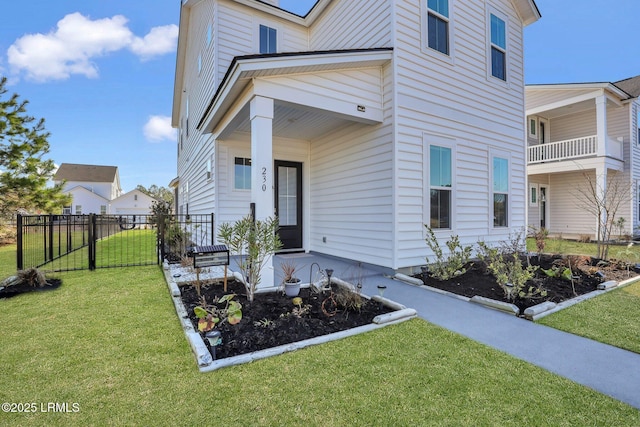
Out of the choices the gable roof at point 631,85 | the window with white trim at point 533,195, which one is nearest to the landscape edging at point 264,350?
the window with white trim at point 533,195

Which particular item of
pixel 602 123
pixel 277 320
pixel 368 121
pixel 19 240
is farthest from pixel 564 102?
pixel 19 240

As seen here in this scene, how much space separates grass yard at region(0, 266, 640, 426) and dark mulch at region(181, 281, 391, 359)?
292mm

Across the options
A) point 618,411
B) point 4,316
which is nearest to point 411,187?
point 618,411

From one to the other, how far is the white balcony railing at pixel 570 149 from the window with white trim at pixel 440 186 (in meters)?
9.56

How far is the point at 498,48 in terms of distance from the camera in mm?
7578

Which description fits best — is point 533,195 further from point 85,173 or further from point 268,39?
point 85,173

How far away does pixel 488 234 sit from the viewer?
23.3 feet

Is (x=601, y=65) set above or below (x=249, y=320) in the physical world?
above

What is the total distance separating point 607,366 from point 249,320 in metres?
3.31

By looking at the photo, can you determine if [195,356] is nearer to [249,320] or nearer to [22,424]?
[249,320]

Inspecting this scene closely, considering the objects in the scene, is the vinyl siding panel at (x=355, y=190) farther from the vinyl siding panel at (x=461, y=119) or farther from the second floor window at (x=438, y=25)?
the second floor window at (x=438, y=25)

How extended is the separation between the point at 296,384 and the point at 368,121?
4709mm

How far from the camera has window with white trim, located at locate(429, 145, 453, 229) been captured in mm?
6043

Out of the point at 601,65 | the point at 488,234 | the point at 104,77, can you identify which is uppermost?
the point at 601,65
